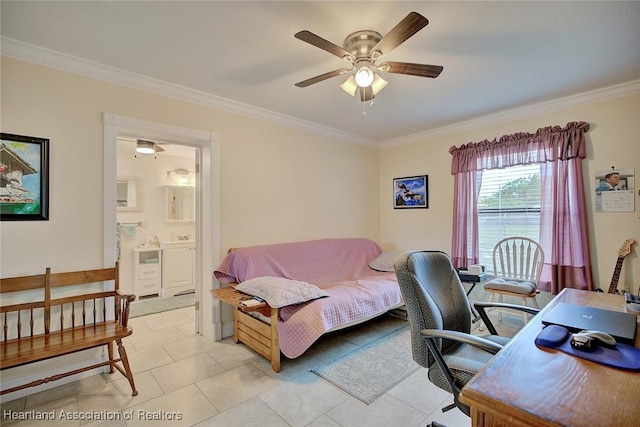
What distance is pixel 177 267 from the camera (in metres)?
4.79

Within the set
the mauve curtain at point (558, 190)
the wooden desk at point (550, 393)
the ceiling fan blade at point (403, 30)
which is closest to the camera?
the wooden desk at point (550, 393)

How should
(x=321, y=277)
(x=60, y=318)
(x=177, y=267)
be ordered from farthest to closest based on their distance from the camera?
(x=177, y=267) < (x=321, y=277) < (x=60, y=318)

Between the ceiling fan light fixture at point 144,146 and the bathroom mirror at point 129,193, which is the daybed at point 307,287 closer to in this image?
the ceiling fan light fixture at point 144,146

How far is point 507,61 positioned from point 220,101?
2614 mm

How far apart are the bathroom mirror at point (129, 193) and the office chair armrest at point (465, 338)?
480 cm

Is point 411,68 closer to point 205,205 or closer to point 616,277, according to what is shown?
point 205,205

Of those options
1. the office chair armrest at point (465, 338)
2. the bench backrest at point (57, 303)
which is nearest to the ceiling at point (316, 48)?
the bench backrest at point (57, 303)

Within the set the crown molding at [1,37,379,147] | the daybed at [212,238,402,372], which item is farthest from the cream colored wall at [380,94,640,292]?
the crown molding at [1,37,379,147]

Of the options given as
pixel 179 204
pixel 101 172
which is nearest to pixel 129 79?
pixel 101 172

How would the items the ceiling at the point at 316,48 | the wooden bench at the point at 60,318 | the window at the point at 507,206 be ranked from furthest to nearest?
the window at the point at 507,206, the wooden bench at the point at 60,318, the ceiling at the point at 316,48

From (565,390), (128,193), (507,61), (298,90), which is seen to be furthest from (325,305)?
(128,193)

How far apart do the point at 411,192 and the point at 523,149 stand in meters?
1.50

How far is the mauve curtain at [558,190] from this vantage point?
2.94 meters

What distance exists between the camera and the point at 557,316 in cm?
135
